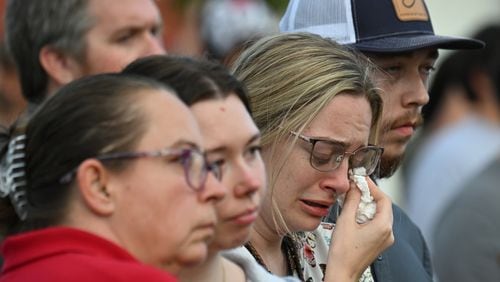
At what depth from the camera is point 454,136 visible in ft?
30.0

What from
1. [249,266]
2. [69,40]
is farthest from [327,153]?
[69,40]

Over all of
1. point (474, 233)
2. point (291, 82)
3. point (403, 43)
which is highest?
point (291, 82)

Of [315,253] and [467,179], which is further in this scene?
[467,179]

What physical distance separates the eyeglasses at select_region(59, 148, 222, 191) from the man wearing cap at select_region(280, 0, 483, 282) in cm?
153

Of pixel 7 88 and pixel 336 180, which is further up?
pixel 336 180

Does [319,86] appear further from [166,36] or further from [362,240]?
[166,36]

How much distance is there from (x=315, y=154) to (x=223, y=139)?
63 cm

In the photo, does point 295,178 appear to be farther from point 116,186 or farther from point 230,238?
point 116,186

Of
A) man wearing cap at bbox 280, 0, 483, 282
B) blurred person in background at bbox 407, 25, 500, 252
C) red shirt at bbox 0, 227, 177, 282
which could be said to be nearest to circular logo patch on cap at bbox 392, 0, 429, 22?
man wearing cap at bbox 280, 0, 483, 282

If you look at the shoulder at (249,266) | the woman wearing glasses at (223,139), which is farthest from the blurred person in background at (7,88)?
the woman wearing glasses at (223,139)

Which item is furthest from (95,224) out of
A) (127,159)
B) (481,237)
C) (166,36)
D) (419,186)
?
(166,36)

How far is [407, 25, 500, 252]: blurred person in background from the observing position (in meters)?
8.49

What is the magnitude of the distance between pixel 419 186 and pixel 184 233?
21.3 feet

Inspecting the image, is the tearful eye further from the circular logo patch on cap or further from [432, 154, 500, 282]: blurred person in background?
[432, 154, 500, 282]: blurred person in background
